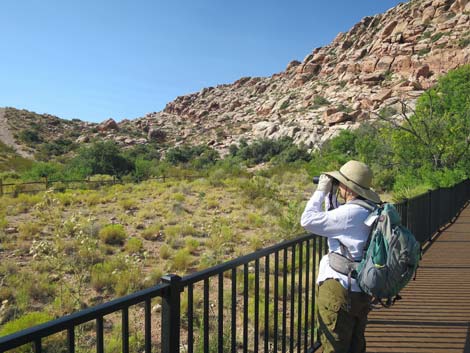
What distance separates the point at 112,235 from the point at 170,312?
9980 millimetres

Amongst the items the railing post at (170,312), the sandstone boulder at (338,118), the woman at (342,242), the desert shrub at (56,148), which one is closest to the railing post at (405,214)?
the woman at (342,242)

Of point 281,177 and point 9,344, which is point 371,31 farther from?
point 9,344

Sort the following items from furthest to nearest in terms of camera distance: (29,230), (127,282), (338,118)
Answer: (338,118)
(29,230)
(127,282)

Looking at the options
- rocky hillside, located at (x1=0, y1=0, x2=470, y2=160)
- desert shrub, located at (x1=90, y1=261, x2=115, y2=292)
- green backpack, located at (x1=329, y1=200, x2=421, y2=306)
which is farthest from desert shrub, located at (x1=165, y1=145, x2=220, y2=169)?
green backpack, located at (x1=329, y1=200, x2=421, y2=306)

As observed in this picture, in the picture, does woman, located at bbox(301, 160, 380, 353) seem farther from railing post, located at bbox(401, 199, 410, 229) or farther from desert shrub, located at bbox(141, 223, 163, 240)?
desert shrub, located at bbox(141, 223, 163, 240)

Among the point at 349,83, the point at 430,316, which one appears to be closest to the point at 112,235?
the point at 430,316

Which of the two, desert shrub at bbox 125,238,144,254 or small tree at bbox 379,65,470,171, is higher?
small tree at bbox 379,65,470,171

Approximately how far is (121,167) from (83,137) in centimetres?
3971

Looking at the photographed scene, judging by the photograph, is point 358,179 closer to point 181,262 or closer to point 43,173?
point 181,262

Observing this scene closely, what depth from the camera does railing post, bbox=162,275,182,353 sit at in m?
1.73

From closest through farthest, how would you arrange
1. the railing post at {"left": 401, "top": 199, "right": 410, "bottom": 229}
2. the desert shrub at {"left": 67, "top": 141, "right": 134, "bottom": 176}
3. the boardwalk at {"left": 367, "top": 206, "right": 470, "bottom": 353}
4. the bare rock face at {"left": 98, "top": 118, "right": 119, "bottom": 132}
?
the boardwalk at {"left": 367, "top": 206, "right": 470, "bottom": 353}, the railing post at {"left": 401, "top": 199, "right": 410, "bottom": 229}, the desert shrub at {"left": 67, "top": 141, "right": 134, "bottom": 176}, the bare rock face at {"left": 98, "top": 118, "right": 119, "bottom": 132}

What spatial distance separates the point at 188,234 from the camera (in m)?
12.2

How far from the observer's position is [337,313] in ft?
8.38

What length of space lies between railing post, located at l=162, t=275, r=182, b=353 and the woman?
1.15 metres
